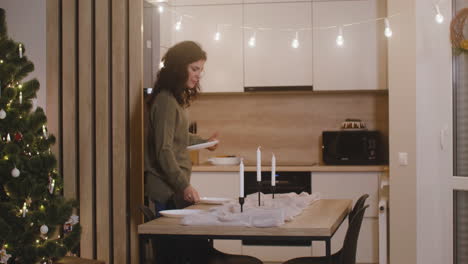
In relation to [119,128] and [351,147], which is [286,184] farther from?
[119,128]

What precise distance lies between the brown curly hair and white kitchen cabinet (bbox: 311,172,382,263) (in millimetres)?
2126

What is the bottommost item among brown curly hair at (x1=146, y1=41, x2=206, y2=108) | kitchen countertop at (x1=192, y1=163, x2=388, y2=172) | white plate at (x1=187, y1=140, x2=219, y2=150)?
kitchen countertop at (x1=192, y1=163, x2=388, y2=172)

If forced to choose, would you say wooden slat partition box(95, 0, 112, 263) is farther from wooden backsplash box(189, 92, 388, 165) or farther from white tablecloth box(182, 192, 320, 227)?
wooden backsplash box(189, 92, 388, 165)

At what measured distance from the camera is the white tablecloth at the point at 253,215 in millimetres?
2584

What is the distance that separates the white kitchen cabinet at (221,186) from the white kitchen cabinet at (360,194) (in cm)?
63

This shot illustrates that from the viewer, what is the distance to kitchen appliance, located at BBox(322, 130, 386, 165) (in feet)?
17.4

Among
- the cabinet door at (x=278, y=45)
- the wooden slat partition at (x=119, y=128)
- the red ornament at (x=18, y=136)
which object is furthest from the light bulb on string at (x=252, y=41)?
the red ornament at (x=18, y=136)

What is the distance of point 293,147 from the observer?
229 inches

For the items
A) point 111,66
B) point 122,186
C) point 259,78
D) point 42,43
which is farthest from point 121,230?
point 259,78

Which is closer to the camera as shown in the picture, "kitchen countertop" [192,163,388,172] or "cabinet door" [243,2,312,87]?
"kitchen countertop" [192,163,388,172]

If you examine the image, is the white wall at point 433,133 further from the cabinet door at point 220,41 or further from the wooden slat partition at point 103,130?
the wooden slat partition at point 103,130

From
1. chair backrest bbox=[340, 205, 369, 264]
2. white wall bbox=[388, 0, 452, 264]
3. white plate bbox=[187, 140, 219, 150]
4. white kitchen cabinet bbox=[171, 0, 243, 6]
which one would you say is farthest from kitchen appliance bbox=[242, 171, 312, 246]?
chair backrest bbox=[340, 205, 369, 264]

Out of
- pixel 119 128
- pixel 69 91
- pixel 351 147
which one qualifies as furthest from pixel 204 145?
pixel 351 147

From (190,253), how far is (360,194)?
2578 millimetres
